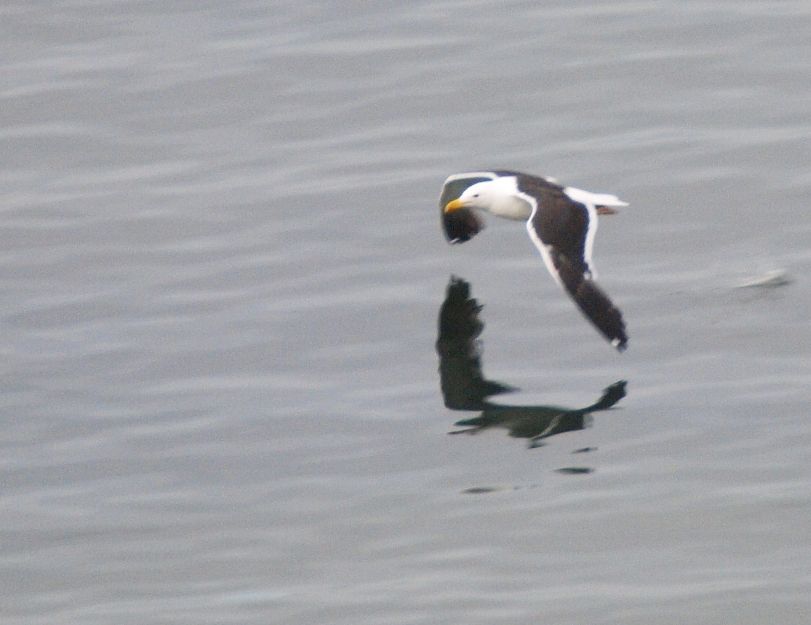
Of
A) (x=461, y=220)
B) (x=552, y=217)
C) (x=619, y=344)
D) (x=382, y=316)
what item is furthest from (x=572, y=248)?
(x=461, y=220)

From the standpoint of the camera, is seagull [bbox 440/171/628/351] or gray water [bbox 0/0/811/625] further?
seagull [bbox 440/171/628/351]

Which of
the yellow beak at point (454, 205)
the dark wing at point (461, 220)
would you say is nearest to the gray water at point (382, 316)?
the dark wing at point (461, 220)

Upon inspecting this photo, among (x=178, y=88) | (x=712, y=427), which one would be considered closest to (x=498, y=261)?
(x=712, y=427)

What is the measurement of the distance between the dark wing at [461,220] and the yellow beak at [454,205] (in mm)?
62

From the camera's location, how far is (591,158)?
1541cm

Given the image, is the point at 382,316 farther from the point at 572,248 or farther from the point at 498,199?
the point at 572,248

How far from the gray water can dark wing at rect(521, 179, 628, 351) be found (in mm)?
290

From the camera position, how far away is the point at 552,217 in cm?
1287

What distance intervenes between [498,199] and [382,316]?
3.92ft

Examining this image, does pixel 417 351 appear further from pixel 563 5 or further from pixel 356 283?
pixel 563 5

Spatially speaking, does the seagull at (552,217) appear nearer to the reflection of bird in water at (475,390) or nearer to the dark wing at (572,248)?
the dark wing at (572,248)

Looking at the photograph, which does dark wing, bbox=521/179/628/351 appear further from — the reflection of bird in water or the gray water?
the reflection of bird in water

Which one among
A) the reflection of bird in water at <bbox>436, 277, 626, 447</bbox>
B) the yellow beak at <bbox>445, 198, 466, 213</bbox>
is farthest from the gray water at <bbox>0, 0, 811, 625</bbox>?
the yellow beak at <bbox>445, 198, 466, 213</bbox>

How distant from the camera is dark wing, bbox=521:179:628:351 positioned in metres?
12.0
